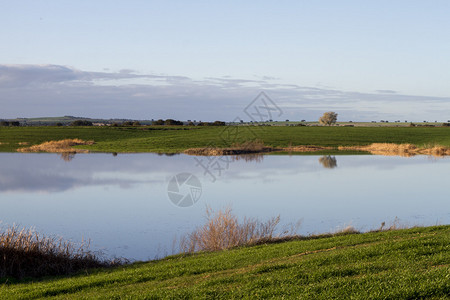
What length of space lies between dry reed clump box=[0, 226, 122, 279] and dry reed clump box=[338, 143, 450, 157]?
59270 millimetres

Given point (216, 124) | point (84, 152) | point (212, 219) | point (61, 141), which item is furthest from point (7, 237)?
point (216, 124)

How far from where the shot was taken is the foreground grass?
9.16 metres

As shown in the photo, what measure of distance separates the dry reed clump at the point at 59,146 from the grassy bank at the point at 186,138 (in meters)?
2.48

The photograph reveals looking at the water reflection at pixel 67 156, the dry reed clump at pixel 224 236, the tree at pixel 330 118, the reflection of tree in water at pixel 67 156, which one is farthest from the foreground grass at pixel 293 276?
the tree at pixel 330 118

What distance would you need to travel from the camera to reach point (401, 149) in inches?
2751

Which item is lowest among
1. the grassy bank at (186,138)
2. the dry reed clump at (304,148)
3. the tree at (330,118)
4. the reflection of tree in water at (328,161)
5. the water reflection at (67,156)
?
the water reflection at (67,156)

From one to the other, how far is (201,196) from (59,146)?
49.4 metres

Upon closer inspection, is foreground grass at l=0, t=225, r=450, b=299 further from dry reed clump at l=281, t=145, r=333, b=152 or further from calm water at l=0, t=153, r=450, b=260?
dry reed clump at l=281, t=145, r=333, b=152

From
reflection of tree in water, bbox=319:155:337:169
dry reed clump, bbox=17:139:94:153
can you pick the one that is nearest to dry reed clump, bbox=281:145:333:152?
reflection of tree in water, bbox=319:155:337:169

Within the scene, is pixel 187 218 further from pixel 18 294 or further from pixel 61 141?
pixel 61 141

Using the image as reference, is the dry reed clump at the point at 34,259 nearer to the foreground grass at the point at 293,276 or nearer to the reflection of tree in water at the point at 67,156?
the foreground grass at the point at 293,276

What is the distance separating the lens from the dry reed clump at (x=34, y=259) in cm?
1492

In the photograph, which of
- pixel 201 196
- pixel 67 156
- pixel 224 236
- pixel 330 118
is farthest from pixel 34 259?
pixel 330 118

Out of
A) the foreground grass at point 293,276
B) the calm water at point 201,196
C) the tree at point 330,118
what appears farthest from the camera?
the tree at point 330,118
